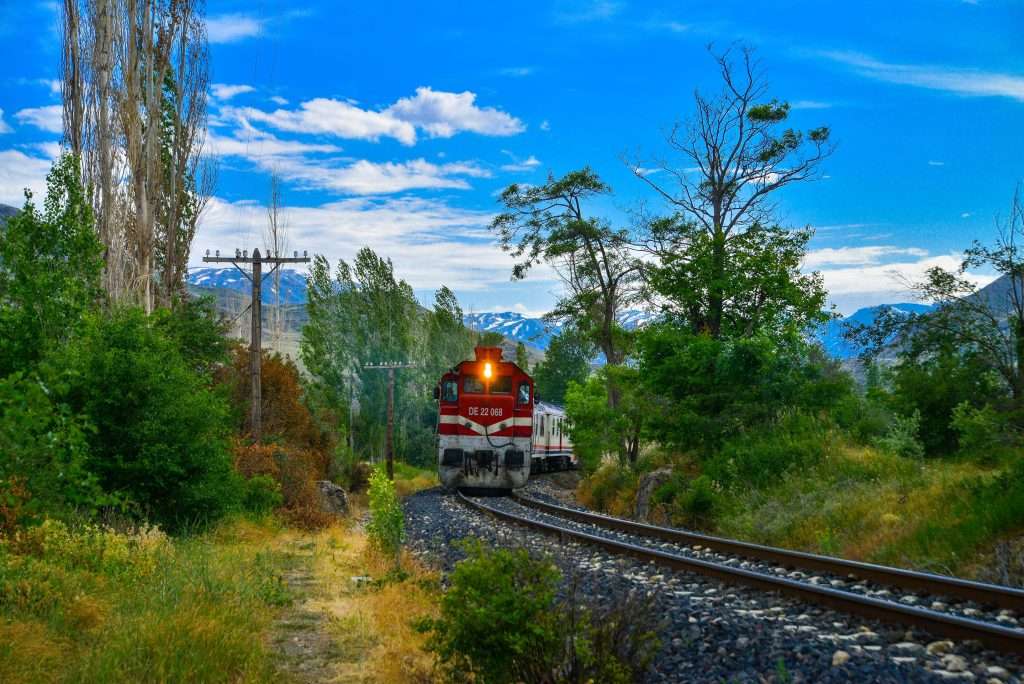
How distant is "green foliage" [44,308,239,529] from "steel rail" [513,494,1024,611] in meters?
7.31

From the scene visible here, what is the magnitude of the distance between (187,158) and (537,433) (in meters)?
16.7

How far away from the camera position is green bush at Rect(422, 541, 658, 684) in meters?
5.13

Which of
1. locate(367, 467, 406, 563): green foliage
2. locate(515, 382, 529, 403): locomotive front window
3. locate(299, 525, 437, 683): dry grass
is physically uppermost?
locate(515, 382, 529, 403): locomotive front window

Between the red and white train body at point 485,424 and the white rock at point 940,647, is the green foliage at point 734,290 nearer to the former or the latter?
the red and white train body at point 485,424

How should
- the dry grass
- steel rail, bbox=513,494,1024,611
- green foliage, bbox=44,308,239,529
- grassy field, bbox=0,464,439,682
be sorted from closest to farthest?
grassy field, bbox=0,464,439,682
the dry grass
steel rail, bbox=513,494,1024,611
green foliage, bbox=44,308,239,529

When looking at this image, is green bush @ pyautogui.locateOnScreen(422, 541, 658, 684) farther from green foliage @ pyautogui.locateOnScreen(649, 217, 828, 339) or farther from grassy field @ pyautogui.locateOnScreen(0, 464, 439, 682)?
green foliage @ pyautogui.locateOnScreen(649, 217, 828, 339)

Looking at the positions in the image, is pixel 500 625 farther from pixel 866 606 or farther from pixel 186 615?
pixel 866 606

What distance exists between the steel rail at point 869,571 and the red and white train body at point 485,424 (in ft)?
30.3

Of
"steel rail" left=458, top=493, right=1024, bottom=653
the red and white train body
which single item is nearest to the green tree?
the red and white train body

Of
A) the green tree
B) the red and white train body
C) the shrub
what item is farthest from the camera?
the green tree

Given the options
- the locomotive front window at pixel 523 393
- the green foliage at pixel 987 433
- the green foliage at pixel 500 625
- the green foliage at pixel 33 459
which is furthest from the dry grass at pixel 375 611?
the locomotive front window at pixel 523 393

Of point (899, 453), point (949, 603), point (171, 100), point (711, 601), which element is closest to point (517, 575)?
point (711, 601)

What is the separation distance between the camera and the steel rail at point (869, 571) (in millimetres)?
6766

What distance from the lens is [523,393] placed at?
22.7m
